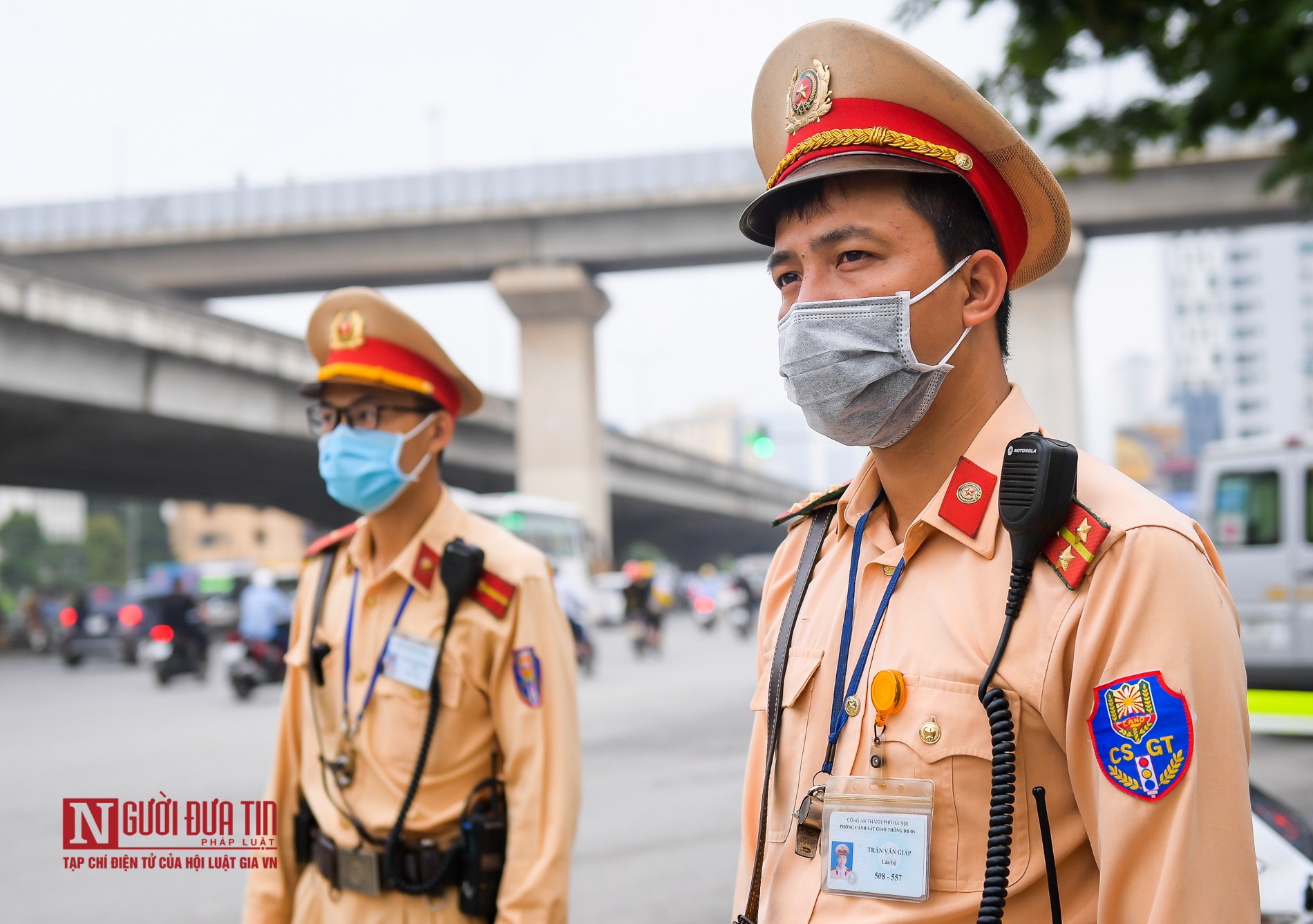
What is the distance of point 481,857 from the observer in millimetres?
2934

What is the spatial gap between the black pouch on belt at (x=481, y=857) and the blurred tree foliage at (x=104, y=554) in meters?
76.9

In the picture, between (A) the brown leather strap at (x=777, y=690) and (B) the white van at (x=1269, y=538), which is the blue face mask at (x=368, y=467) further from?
(B) the white van at (x=1269, y=538)

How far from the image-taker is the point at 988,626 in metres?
1.60

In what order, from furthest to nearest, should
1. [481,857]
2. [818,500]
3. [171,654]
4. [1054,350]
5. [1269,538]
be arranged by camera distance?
[1054,350]
[171,654]
[1269,538]
[481,857]
[818,500]

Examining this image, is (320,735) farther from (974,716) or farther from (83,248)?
(83,248)

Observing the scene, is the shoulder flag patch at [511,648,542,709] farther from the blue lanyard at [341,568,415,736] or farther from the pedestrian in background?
the pedestrian in background

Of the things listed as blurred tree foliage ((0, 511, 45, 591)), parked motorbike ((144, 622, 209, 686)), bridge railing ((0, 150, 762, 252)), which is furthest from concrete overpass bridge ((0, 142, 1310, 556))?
blurred tree foliage ((0, 511, 45, 591))

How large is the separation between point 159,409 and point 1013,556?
77.5 feet

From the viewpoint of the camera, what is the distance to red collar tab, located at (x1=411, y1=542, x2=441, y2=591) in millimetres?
3311

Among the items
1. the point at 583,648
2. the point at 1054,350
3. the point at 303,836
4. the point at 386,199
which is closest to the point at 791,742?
the point at 303,836

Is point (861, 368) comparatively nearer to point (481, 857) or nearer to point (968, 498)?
point (968, 498)

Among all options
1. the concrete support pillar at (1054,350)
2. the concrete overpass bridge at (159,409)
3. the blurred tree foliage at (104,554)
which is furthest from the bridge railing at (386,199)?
the blurred tree foliage at (104,554)

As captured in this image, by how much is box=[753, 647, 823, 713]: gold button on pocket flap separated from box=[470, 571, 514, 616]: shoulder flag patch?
4.57 ft

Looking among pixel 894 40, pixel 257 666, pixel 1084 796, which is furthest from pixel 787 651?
pixel 257 666
